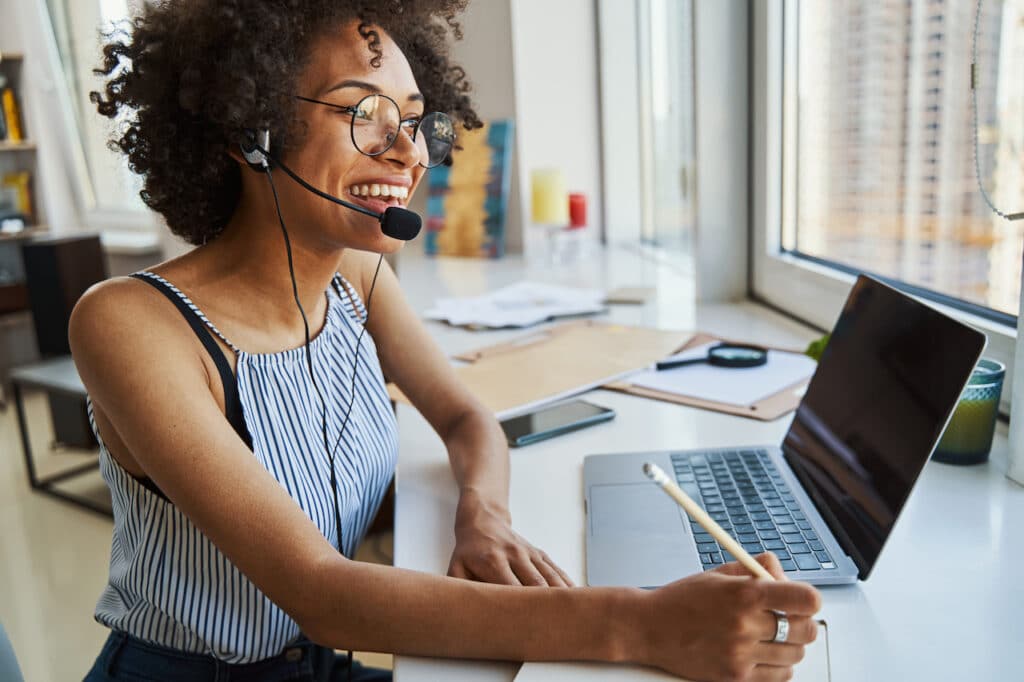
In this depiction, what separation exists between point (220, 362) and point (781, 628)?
607 millimetres

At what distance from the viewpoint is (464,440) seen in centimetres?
106

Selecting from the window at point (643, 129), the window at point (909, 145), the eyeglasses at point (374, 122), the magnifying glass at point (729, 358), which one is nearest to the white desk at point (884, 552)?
the magnifying glass at point (729, 358)

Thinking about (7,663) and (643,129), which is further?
(643,129)

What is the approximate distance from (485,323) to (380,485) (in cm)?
75

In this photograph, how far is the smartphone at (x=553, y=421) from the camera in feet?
3.76

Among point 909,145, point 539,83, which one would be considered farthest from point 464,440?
point 539,83

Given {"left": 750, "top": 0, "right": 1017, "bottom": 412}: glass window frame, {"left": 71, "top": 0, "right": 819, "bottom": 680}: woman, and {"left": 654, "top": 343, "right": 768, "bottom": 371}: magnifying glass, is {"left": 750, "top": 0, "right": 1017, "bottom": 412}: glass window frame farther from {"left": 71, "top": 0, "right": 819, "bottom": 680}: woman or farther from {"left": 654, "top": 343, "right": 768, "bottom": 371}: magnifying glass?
{"left": 71, "top": 0, "right": 819, "bottom": 680}: woman

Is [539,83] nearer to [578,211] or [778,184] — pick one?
[578,211]

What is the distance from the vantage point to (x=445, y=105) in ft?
4.00

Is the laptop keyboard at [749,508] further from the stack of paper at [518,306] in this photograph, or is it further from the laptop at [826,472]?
the stack of paper at [518,306]

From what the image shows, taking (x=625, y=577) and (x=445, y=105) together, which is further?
(x=445, y=105)

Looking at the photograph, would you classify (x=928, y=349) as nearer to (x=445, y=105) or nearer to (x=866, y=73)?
(x=445, y=105)

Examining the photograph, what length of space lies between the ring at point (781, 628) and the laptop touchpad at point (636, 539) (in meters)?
0.15

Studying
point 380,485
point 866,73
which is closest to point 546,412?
point 380,485
